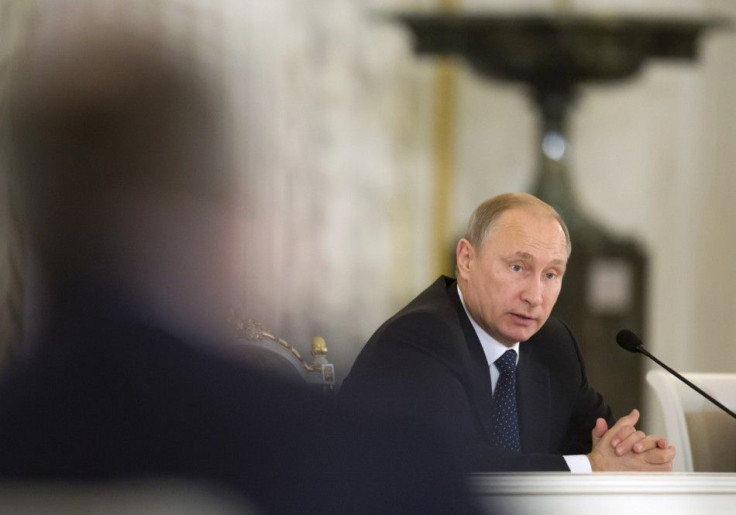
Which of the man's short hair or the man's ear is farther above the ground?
the man's short hair

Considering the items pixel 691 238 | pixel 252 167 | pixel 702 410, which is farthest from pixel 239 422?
pixel 691 238

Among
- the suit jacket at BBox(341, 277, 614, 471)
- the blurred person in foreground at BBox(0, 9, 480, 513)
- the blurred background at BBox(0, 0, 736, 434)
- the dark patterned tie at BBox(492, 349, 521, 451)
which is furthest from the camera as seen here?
the blurred background at BBox(0, 0, 736, 434)

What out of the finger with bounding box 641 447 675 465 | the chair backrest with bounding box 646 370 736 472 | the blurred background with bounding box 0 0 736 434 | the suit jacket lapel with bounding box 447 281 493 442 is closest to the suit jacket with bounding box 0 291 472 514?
the finger with bounding box 641 447 675 465

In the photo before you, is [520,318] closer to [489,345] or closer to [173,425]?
[489,345]

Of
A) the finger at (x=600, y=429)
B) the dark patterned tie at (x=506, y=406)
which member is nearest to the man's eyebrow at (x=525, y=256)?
the dark patterned tie at (x=506, y=406)

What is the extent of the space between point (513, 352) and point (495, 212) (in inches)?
11.8

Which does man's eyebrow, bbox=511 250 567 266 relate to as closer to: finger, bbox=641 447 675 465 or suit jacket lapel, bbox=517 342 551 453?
suit jacket lapel, bbox=517 342 551 453

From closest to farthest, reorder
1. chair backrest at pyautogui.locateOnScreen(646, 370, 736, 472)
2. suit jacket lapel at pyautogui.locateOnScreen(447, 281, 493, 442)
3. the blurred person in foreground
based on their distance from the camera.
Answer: the blurred person in foreground < suit jacket lapel at pyautogui.locateOnScreen(447, 281, 493, 442) < chair backrest at pyautogui.locateOnScreen(646, 370, 736, 472)

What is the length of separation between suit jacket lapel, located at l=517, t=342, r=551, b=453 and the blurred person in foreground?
177 cm

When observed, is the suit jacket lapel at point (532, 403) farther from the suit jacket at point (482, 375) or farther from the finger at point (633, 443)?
the finger at point (633, 443)

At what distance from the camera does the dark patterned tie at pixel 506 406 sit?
247cm

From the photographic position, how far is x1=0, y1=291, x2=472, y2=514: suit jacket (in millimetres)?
704

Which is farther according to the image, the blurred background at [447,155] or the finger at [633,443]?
the blurred background at [447,155]

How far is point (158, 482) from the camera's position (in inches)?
29.3
